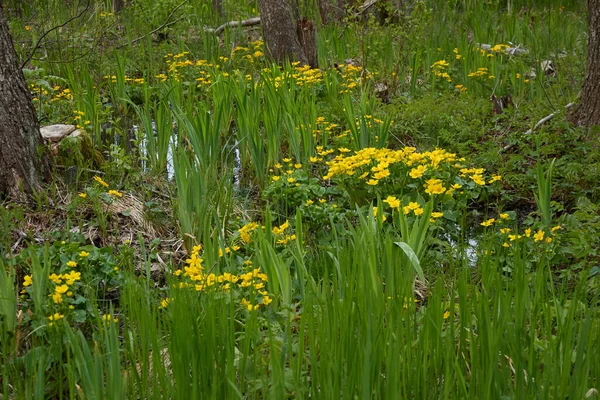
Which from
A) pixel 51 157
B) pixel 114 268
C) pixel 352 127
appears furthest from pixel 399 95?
pixel 114 268

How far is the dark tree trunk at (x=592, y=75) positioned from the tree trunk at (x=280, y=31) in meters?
2.82

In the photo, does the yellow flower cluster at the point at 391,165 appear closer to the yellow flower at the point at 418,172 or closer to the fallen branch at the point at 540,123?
the yellow flower at the point at 418,172

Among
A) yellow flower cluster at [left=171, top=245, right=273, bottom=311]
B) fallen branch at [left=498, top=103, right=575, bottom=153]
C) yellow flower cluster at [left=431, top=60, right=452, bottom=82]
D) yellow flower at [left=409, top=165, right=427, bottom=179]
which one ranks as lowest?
fallen branch at [left=498, top=103, right=575, bottom=153]

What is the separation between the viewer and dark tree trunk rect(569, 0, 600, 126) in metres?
4.66

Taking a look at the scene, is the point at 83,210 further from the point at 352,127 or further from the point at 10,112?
the point at 352,127

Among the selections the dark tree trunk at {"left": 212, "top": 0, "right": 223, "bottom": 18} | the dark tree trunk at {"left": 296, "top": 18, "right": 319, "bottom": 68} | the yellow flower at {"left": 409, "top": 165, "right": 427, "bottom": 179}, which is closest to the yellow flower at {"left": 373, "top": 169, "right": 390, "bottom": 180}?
the yellow flower at {"left": 409, "top": 165, "right": 427, "bottom": 179}

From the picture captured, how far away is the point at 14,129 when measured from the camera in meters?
3.96

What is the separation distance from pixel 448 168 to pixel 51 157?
2318 mm

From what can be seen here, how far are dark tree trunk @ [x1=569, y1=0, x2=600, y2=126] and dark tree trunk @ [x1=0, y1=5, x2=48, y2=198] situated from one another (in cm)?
336

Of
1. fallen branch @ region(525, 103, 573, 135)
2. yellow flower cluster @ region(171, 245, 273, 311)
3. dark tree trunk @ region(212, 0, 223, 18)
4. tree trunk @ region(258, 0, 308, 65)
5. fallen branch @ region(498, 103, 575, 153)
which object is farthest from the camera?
dark tree trunk @ region(212, 0, 223, 18)

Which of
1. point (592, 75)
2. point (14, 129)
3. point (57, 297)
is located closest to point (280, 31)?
point (592, 75)

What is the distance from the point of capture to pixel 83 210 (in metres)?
3.96

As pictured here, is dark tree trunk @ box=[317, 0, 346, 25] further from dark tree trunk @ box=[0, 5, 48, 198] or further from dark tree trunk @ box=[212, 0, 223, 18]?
dark tree trunk @ box=[0, 5, 48, 198]

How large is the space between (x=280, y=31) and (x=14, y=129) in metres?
3.47
